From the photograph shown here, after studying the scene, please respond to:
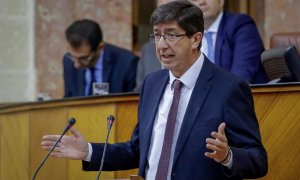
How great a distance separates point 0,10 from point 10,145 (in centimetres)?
242

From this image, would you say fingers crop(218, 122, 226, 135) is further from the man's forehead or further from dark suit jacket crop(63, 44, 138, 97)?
dark suit jacket crop(63, 44, 138, 97)

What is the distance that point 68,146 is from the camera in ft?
12.4

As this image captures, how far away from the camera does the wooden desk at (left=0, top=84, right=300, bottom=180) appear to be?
14.4ft

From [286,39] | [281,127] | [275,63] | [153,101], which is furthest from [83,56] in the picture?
[153,101]

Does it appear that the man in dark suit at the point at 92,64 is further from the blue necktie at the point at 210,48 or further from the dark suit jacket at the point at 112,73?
the blue necktie at the point at 210,48

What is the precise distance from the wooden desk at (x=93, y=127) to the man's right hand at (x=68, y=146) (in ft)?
3.03

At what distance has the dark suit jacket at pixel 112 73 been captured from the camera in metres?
6.34

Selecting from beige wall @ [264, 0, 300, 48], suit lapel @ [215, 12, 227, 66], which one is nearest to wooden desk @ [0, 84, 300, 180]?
suit lapel @ [215, 12, 227, 66]

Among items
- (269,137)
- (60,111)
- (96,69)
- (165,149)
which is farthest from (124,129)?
(96,69)

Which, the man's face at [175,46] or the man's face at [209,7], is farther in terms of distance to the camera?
the man's face at [209,7]

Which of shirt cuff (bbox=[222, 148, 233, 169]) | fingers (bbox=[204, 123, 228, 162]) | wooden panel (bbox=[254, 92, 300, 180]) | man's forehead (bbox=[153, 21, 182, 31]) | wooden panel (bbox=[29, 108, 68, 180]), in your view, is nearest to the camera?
fingers (bbox=[204, 123, 228, 162])

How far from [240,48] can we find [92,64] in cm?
148

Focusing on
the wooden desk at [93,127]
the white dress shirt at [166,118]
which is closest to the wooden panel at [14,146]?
the wooden desk at [93,127]

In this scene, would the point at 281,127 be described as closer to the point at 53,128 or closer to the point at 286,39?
the point at 286,39
